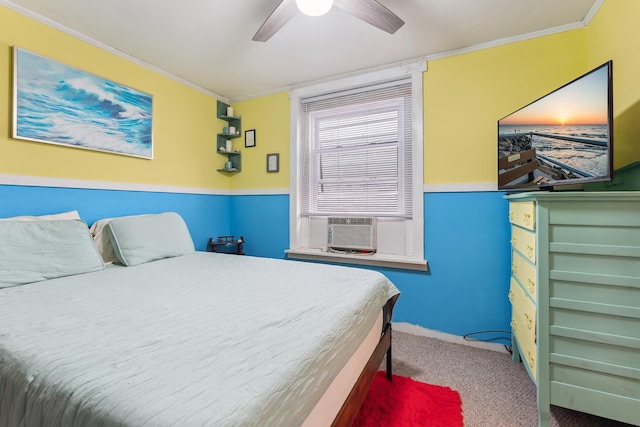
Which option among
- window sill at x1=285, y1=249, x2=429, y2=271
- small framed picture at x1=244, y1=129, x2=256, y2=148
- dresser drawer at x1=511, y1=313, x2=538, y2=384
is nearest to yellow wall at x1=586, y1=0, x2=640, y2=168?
dresser drawer at x1=511, y1=313, x2=538, y2=384

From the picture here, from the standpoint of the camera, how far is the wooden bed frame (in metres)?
0.98

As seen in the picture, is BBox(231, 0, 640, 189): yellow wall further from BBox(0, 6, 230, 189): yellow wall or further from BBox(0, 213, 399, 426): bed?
BBox(0, 6, 230, 189): yellow wall

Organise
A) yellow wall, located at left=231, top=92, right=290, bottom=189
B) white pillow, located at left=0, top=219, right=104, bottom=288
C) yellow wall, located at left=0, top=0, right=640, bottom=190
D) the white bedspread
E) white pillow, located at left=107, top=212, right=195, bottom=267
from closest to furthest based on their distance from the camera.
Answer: the white bedspread < white pillow, located at left=0, top=219, right=104, bottom=288 < yellow wall, located at left=0, top=0, right=640, bottom=190 < white pillow, located at left=107, top=212, right=195, bottom=267 < yellow wall, located at left=231, top=92, right=290, bottom=189

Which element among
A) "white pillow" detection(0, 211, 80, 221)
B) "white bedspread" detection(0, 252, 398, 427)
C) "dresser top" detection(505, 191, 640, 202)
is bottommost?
"white bedspread" detection(0, 252, 398, 427)

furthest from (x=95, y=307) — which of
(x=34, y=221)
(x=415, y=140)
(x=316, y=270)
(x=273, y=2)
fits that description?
(x=415, y=140)

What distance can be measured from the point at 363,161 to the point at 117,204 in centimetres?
221

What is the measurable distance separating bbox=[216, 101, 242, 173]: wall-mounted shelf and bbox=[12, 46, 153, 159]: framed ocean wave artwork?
80cm

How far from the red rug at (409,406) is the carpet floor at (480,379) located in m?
0.07

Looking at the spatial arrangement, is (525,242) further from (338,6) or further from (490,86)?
(338,6)

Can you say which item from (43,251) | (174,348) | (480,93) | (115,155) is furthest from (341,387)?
(115,155)

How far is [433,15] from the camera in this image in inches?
70.4

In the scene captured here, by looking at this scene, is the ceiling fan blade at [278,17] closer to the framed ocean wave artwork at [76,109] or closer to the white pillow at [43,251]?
the framed ocean wave artwork at [76,109]

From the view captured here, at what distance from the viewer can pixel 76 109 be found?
1.94 m

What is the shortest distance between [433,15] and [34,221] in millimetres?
2791
